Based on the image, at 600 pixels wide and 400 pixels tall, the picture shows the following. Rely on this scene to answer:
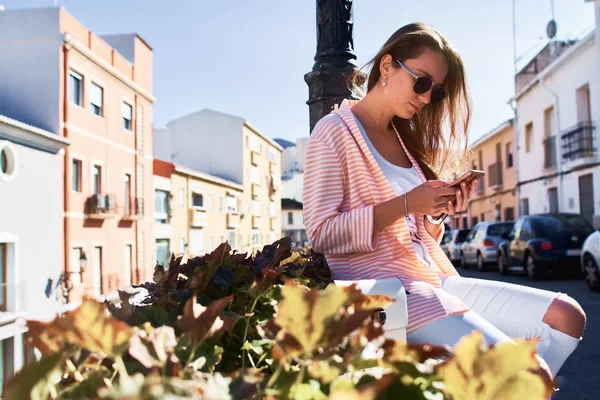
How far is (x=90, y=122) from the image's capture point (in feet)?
77.0

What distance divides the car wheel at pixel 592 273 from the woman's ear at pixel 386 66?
31.3 feet

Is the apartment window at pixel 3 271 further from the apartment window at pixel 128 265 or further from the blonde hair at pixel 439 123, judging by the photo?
the blonde hair at pixel 439 123

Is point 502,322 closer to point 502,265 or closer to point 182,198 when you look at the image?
point 502,265

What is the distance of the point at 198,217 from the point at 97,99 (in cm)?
1212

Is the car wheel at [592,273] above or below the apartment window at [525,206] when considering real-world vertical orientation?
below

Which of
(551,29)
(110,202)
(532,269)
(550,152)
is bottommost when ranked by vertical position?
(532,269)

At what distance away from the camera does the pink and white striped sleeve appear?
71.9 inches

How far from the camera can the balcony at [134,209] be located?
2645cm

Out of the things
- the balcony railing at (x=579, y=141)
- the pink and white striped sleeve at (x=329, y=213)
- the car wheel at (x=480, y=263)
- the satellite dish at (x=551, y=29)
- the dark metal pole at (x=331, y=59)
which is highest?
the satellite dish at (x=551, y=29)

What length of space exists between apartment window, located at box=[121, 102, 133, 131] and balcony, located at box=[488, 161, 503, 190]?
18854 millimetres

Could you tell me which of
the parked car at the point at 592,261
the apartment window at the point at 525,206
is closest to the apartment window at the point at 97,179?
the apartment window at the point at 525,206

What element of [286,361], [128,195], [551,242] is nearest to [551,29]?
[551,242]

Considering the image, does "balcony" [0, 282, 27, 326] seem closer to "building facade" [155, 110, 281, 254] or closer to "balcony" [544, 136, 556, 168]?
Result: "building facade" [155, 110, 281, 254]

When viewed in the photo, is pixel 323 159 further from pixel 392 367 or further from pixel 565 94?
pixel 565 94
